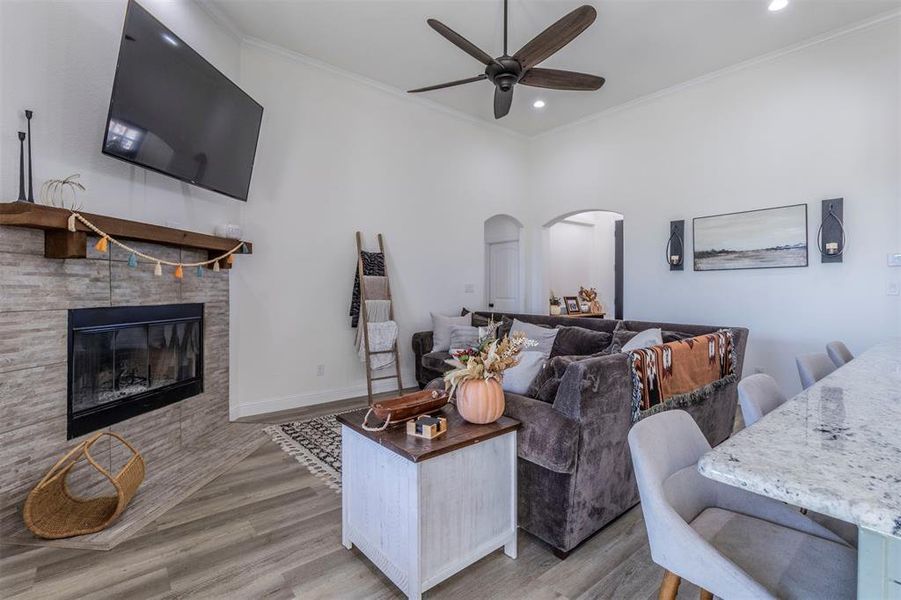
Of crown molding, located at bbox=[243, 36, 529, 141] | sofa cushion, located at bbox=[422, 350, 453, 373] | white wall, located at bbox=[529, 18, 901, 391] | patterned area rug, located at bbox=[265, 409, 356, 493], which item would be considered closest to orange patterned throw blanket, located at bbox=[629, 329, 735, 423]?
white wall, located at bbox=[529, 18, 901, 391]

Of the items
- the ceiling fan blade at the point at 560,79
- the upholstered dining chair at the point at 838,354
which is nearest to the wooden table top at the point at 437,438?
the upholstered dining chair at the point at 838,354

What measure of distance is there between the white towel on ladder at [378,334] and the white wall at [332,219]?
244 mm

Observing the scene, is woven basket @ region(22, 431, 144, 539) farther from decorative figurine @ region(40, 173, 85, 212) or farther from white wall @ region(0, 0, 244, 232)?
white wall @ region(0, 0, 244, 232)

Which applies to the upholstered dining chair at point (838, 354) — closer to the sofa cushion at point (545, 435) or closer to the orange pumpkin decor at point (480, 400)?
the sofa cushion at point (545, 435)

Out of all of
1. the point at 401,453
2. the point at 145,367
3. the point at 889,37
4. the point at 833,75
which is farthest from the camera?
the point at 833,75

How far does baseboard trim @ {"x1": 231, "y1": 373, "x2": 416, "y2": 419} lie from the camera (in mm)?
3916

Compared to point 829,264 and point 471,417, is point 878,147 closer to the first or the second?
point 829,264

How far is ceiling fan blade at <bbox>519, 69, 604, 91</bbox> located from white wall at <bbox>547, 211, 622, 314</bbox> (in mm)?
4069

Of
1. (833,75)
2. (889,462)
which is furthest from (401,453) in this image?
(833,75)

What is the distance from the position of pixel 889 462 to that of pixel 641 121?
17.7 feet

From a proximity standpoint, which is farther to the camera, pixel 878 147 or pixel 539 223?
pixel 539 223

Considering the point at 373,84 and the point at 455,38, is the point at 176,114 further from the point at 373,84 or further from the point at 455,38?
the point at 373,84

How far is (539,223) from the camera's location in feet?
21.0

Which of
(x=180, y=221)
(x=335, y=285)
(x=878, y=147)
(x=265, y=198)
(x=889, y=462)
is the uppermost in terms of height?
(x=878, y=147)
